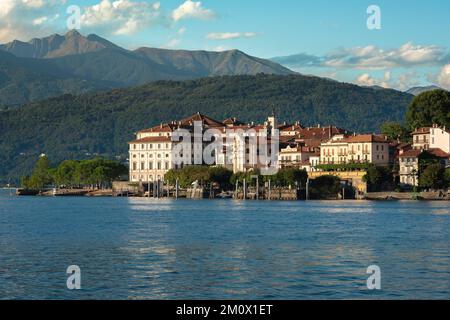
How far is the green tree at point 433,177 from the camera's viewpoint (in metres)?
105

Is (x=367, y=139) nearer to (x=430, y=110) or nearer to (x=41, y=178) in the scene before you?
(x=430, y=110)

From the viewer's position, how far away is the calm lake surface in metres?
28.9

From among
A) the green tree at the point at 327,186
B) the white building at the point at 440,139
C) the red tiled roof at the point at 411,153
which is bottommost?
the green tree at the point at 327,186

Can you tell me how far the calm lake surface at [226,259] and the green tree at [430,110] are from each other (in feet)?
209

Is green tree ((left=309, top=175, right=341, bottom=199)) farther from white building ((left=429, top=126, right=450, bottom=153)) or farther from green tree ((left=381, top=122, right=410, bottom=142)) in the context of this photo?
green tree ((left=381, top=122, right=410, bottom=142))

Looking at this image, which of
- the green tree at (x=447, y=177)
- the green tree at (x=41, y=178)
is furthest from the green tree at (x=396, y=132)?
the green tree at (x=41, y=178)

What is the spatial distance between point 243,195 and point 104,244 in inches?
2998

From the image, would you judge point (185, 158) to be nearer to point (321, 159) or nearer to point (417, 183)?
point (321, 159)

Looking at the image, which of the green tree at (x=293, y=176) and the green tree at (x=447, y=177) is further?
the green tree at (x=293, y=176)

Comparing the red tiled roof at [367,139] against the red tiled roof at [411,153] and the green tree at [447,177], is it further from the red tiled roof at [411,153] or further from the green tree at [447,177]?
the green tree at [447,177]

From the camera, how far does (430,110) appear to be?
411 ft

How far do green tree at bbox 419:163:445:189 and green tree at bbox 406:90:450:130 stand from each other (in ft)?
54.4

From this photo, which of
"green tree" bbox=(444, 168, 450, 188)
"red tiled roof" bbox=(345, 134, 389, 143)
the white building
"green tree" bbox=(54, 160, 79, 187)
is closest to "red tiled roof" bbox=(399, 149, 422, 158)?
the white building

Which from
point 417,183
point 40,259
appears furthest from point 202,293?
point 417,183
